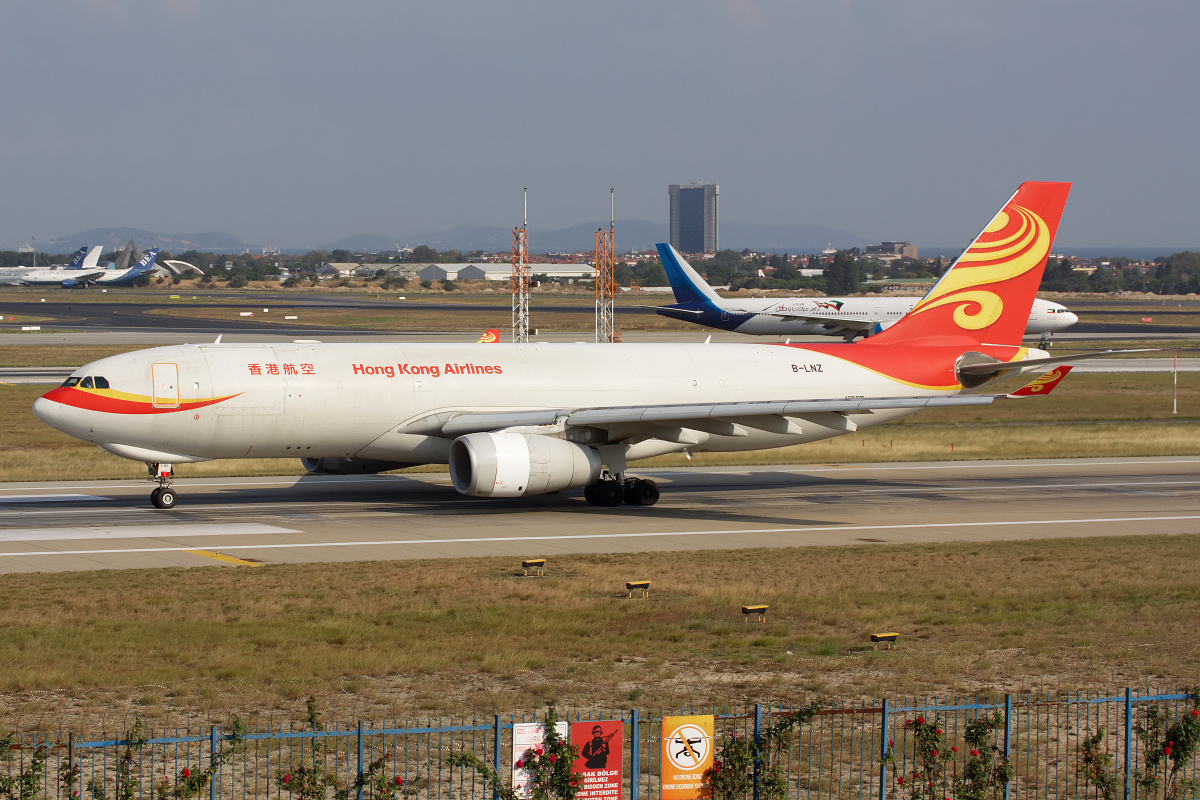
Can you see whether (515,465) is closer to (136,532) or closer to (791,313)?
(136,532)

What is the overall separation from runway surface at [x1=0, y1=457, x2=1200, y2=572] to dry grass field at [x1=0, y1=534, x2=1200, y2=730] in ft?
8.12

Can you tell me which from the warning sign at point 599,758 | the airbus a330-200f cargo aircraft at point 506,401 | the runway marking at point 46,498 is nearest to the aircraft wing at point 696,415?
the airbus a330-200f cargo aircraft at point 506,401

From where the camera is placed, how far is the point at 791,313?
106 m

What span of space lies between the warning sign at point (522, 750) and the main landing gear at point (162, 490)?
25.3 m

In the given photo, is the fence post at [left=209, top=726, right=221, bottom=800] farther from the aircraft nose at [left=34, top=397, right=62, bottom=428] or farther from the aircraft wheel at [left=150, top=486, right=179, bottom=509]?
the aircraft wheel at [left=150, top=486, right=179, bottom=509]

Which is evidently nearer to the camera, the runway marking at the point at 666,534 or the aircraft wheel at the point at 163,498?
the runway marking at the point at 666,534

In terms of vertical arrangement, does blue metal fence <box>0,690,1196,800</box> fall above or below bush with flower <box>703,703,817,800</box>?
below

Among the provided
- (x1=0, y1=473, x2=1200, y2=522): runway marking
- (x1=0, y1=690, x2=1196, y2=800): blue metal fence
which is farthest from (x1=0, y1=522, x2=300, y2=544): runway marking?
(x1=0, y1=690, x2=1196, y2=800): blue metal fence

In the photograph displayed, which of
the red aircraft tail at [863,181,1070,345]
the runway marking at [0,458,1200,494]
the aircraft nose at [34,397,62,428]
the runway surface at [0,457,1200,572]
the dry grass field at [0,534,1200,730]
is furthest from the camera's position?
the red aircraft tail at [863,181,1070,345]

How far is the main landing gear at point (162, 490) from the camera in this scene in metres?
34.7

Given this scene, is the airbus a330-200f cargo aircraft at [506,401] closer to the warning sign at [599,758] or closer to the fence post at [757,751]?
the fence post at [757,751]

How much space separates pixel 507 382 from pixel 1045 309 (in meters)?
83.2

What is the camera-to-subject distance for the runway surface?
2967 cm

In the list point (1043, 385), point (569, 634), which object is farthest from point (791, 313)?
point (569, 634)
